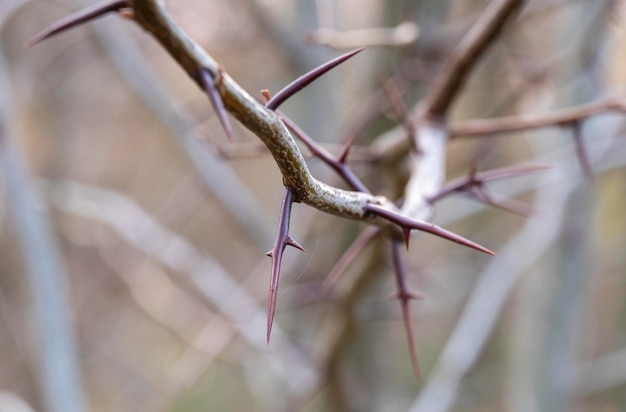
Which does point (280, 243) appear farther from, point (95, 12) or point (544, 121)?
point (544, 121)

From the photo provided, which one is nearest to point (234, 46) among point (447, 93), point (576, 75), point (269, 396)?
point (576, 75)

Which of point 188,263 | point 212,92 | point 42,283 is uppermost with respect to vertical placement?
point 188,263

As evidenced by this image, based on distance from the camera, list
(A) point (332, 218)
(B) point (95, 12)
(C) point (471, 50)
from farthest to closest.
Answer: (A) point (332, 218), (C) point (471, 50), (B) point (95, 12)

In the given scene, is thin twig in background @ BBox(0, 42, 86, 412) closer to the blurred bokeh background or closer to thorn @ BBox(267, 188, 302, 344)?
the blurred bokeh background

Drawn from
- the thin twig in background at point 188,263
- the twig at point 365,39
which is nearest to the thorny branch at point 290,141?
the twig at point 365,39

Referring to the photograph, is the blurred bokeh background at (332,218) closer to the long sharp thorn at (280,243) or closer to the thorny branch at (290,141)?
the thorny branch at (290,141)

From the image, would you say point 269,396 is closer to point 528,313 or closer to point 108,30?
point 528,313

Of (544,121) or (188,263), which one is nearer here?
(544,121)

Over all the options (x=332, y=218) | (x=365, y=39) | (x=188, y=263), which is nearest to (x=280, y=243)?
(x=365, y=39)

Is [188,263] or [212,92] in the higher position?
[188,263]
